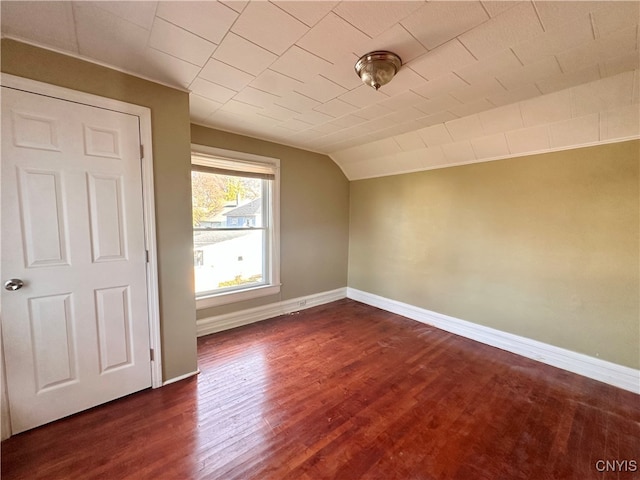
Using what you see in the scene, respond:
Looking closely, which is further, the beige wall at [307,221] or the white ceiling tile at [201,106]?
the beige wall at [307,221]

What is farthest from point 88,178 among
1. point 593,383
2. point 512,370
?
point 593,383

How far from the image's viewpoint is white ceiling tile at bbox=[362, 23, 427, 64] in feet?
4.50

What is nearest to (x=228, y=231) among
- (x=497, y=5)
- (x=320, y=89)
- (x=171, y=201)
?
(x=171, y=201)

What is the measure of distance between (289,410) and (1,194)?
2.24 m

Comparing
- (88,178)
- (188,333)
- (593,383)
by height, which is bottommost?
(593,383)

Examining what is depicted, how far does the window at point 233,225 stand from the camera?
2900 mm

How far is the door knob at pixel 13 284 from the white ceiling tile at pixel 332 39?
219 centimetres

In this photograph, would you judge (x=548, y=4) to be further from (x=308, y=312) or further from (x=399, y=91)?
(x=308, y=312)

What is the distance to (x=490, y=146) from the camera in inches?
105

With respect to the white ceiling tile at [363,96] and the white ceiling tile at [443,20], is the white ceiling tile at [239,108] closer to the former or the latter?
the white ceiling tile at [363,96]

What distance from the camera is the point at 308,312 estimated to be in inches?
148

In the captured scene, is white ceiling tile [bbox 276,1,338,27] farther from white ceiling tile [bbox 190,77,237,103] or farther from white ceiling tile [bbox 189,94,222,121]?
white ceiling tile [bbox 189,94,222,121]

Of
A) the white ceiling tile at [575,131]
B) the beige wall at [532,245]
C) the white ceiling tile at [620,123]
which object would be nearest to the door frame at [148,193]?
the beige wall at [532,245]

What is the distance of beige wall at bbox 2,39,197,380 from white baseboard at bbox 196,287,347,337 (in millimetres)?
801
